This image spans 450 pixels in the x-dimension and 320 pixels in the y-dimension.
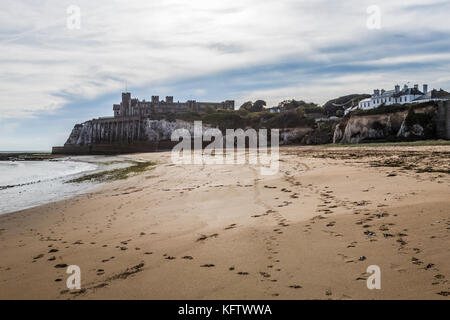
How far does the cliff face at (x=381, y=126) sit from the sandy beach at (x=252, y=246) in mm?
25862

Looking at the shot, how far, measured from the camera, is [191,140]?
→ 196 feet

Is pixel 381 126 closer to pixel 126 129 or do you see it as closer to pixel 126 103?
pixel 126 129

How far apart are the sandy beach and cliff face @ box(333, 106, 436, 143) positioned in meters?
25.9

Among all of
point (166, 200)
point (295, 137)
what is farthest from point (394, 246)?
point (295, 137)

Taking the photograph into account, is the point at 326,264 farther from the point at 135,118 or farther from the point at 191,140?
the point at 135,118

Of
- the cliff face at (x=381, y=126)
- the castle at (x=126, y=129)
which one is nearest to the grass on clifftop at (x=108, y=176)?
the cliff face at (x=381, y=126)

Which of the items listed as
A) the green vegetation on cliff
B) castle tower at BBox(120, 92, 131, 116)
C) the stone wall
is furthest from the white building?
castle tower at BBox(120, 92, 131, 116)

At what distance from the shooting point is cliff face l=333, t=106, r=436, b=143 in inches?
1182

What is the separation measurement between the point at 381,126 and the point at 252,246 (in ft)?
115

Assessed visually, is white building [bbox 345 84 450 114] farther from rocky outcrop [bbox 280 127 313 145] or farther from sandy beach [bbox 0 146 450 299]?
sandy beach [bbox 0 146 450 299]

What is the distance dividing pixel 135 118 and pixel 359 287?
7105 cm

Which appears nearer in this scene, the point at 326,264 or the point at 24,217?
the point at 326,264

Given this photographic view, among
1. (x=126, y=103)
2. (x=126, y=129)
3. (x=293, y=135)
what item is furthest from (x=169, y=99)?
(x=293, y=135)
